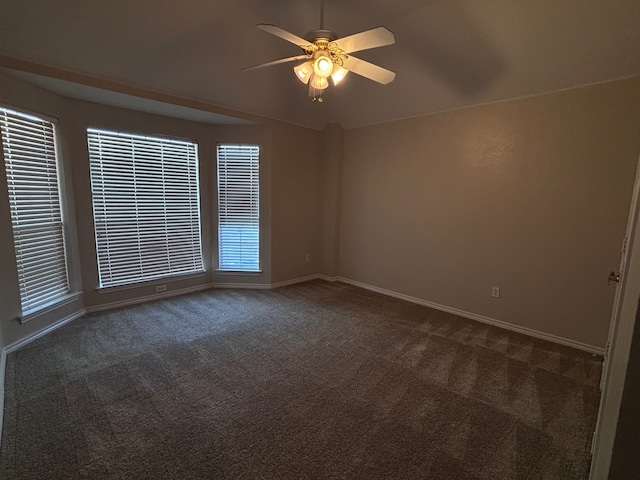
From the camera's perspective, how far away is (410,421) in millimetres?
1968

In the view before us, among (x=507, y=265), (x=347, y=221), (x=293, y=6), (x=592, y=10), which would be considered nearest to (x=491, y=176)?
(x=507, y=265)

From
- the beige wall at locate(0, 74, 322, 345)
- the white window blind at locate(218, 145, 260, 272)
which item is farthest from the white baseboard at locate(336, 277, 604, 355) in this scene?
the white window blind at locate(218, 145, 260, 272)

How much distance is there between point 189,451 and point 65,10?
324 centimetres

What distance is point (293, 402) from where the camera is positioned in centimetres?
212

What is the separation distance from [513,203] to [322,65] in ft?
8.39

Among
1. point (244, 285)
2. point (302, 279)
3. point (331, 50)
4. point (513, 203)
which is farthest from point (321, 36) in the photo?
point (302, 279)

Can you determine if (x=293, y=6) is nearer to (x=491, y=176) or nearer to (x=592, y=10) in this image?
(x=592, y=10)

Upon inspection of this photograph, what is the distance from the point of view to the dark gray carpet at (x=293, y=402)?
1641 millimetres

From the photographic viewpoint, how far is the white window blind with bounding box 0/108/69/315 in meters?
2.73

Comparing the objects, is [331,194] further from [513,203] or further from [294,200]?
[513,203]

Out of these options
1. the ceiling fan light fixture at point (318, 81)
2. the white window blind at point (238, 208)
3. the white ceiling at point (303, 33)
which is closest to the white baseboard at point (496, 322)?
the white window blind at point (238, 208)

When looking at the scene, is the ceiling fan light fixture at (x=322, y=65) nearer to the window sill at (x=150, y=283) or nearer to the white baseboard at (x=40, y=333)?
the window sill at (x=150, y=283)

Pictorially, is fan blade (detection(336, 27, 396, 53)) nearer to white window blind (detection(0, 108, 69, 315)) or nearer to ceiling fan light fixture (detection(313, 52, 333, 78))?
ceiling fan light fixture (detection(313, 52, 333, 78))

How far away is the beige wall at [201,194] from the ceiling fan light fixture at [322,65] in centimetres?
240
